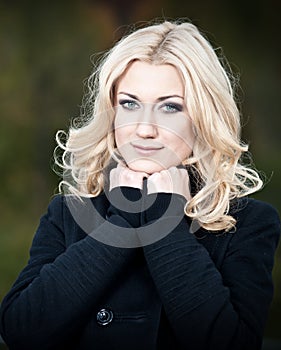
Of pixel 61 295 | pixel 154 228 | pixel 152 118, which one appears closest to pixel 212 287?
pixel 154 228

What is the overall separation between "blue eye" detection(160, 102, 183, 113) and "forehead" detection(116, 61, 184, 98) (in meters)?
0.03

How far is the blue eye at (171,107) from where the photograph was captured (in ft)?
6.08

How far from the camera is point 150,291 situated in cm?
182

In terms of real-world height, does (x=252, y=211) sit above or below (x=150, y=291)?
above

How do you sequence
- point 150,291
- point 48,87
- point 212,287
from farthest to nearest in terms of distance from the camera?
point 48,87
point 150,291
point 212,287

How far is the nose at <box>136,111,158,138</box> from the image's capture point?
1.84 meters

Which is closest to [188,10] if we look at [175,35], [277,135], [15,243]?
[277,135]

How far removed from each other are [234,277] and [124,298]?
271 millimetres

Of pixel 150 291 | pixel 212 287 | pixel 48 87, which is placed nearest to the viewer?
pixel 212 287

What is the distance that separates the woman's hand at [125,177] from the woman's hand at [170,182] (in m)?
0.02

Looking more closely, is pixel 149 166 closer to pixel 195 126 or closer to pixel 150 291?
pixel 195 126

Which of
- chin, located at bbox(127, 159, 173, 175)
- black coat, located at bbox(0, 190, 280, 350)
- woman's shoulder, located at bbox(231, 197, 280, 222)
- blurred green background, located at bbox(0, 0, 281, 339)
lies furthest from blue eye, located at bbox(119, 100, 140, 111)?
blurred green background, located at bbox(0, 0, 281, 339)

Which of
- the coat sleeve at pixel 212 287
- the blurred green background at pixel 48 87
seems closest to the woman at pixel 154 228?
the coat sleeve at pixel 212 287

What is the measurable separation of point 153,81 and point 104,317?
A: 58cm
